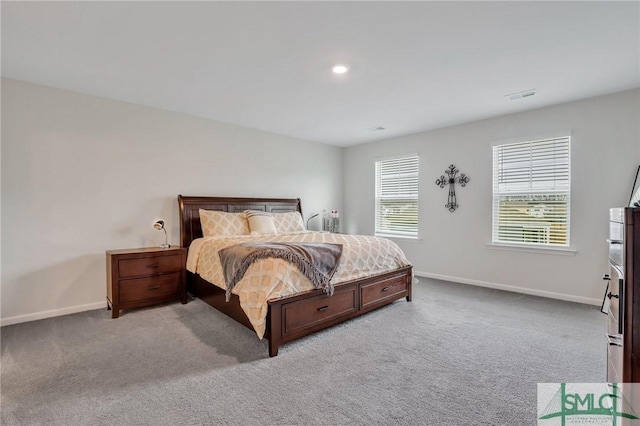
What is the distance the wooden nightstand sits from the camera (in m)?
3.30

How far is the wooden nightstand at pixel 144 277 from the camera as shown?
330 centimetres

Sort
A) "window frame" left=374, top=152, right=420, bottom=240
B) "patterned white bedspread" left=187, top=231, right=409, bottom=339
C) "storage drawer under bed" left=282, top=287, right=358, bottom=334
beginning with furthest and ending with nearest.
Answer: "window frame" left=374, top=152, right=420, bottom=240
"storage drawer under bed" left=282, top=287, right=358, bottom=334
"patterned white bedspread" left=187, top=231, right=409, bottom=339

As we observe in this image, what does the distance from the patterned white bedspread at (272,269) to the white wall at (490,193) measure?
1.60 meters

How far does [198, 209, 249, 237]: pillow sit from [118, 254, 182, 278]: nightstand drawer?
1.73ft

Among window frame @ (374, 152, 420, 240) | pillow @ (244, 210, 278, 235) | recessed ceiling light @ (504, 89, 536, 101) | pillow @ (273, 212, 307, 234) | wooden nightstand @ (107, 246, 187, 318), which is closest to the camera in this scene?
wooden nightstand @ (107, 246, 187, 318)

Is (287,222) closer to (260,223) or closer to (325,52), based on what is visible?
(260,223)

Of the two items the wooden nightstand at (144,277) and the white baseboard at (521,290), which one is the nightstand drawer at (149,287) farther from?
the white baseboard at (521,290)

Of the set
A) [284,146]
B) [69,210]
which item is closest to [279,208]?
[284,146]

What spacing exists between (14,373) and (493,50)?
14.7ft

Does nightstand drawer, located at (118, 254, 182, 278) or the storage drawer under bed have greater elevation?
nightstand drawer, located at (118, 254, 182, 278)

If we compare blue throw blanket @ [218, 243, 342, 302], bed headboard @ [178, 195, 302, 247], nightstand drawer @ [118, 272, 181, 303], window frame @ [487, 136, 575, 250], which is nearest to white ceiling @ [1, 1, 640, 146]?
window frame @ [487, 136, 575, 250]

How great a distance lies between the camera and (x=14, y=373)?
85.9 inches

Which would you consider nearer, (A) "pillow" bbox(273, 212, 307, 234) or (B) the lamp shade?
(B) the lamp shade

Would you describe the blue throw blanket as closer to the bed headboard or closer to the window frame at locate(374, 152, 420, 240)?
the bed headboard
